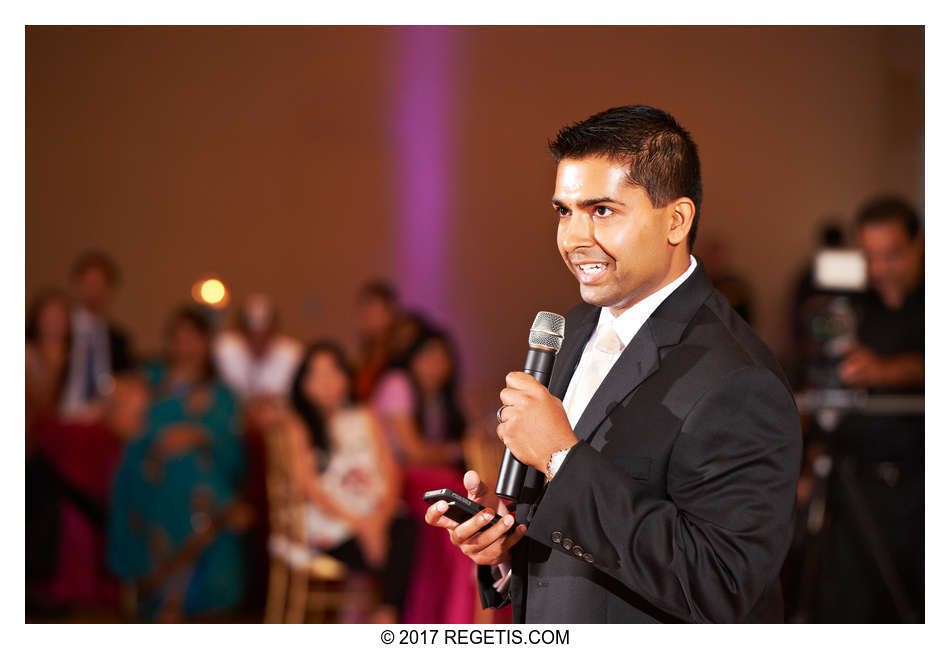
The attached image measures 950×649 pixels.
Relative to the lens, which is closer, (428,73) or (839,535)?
(839,535)

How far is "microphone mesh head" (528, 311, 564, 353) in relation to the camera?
4.80ft

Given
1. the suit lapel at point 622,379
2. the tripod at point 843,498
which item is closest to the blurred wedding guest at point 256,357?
the tripod at point 843,498

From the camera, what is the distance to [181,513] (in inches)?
196

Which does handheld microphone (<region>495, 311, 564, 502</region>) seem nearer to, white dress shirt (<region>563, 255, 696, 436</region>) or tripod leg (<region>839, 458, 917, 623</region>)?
white dress shirt (<region>563, 255, 696, 436</region>)

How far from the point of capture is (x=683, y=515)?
1421 millimetres

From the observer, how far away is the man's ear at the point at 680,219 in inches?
58.7

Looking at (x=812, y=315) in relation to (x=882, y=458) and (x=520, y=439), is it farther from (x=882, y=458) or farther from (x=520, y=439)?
(x=520, y=439)

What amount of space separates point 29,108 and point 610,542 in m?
7.36

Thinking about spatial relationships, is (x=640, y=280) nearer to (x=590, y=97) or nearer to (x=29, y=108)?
(x=590, y=97)

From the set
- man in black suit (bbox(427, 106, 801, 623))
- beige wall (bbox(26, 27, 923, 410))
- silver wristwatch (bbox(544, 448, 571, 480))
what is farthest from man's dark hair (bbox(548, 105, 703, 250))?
beige wall (bbox(26, 27, 923, 410))

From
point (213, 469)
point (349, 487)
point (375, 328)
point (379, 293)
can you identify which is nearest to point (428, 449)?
point (349, 487)

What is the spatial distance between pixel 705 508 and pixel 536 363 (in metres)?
0.29

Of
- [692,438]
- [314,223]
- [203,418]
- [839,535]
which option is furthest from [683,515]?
[314,223]

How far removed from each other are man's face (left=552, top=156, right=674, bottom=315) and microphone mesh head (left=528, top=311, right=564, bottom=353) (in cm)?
6
